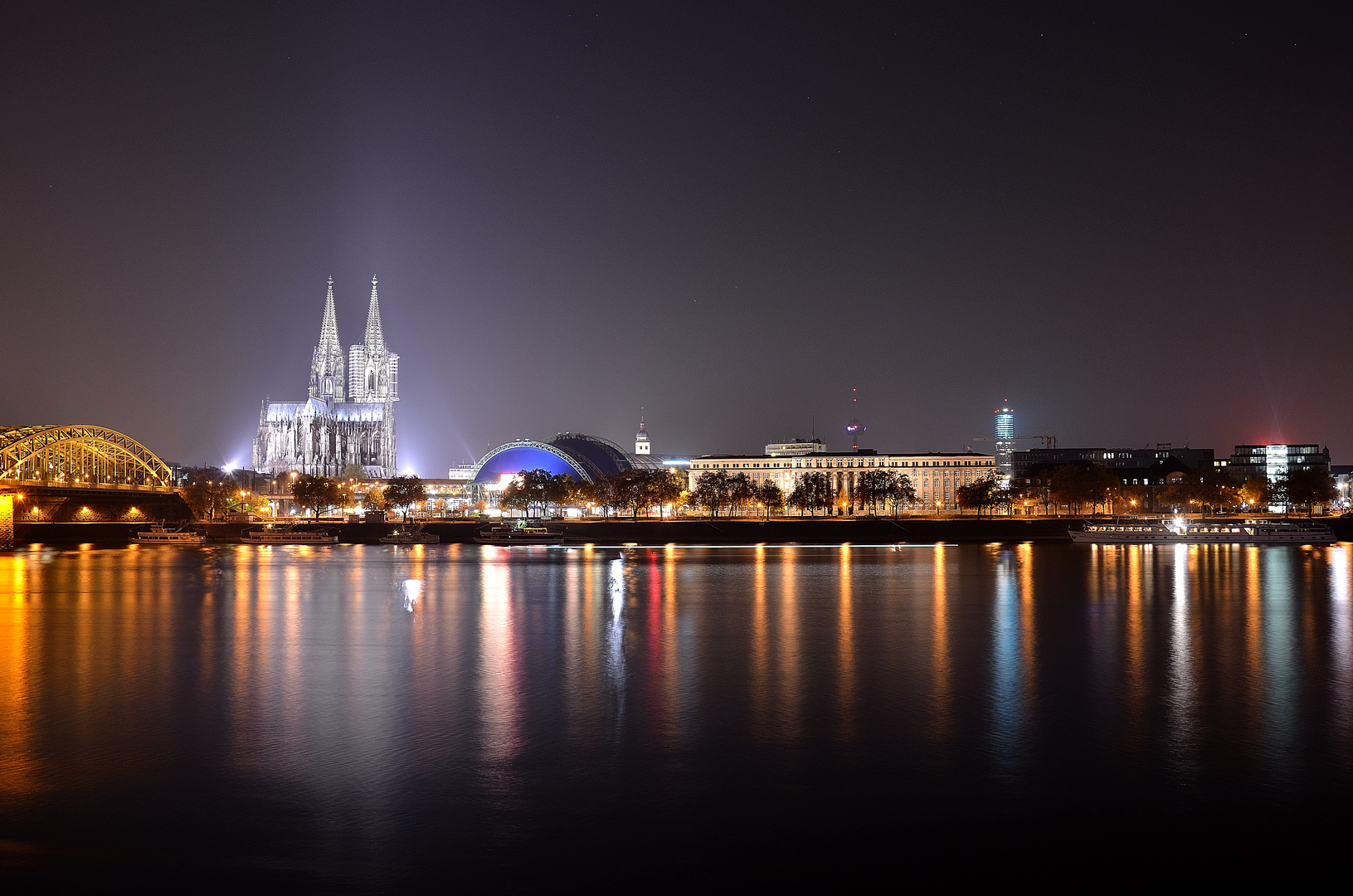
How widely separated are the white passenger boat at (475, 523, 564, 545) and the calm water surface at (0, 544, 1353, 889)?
53.2 meters

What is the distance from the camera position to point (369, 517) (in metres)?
122

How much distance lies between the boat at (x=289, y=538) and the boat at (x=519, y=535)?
15.7m

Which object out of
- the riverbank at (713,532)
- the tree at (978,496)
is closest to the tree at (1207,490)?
the riverbank at (713,532)

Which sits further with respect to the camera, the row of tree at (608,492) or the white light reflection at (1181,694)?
the row of tree at (608,492)

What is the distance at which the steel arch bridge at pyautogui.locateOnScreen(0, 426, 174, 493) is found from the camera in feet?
373

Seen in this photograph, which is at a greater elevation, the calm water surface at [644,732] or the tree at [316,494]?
the tree at [316,494]

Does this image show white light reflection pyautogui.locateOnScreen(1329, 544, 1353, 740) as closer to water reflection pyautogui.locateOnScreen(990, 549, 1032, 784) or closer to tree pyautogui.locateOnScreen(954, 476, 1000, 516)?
water reflection pyautogui.locateOnScreen(990, 549, 1032, 784)

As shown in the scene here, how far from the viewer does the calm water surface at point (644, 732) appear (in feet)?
43.7

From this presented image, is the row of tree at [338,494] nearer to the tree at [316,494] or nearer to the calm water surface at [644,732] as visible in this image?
the tree at [316,494]

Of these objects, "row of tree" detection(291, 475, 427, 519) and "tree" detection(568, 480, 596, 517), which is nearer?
"row of tree" detection(291, 475, 427, 519)

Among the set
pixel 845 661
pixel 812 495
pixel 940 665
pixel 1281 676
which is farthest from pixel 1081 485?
pixel 845 661

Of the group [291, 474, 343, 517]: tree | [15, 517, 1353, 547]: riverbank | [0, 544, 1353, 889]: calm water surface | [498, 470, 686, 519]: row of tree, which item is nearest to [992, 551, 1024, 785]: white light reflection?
[0, 544, 1353, 889]: calm water surface

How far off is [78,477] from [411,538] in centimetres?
5592

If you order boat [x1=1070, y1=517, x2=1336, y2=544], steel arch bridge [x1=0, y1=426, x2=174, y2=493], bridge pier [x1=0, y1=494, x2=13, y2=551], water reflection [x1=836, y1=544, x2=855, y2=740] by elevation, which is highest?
steel arch bridge [x1=0, y1=426, x2=174, y2=493]
